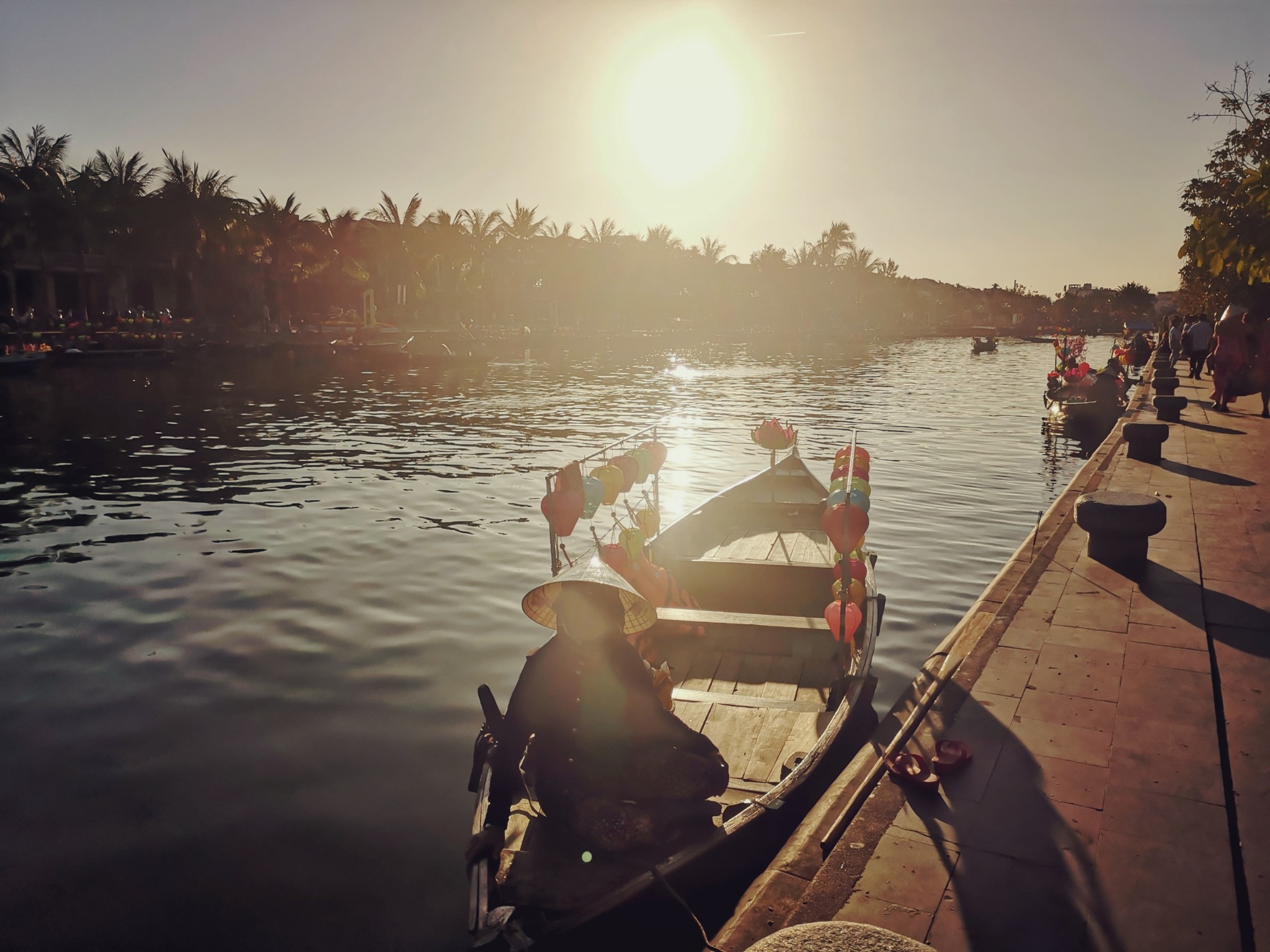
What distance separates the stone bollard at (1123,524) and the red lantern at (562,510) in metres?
5.84

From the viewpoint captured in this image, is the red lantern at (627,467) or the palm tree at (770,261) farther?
the palm tree at (770,261)

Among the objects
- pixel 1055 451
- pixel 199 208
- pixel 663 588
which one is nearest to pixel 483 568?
pixel 663 588

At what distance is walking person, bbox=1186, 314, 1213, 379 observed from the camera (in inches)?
1321

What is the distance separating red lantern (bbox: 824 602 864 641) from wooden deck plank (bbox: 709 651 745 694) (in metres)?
0.90

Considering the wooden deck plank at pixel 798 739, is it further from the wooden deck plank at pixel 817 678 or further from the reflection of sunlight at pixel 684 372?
the reflection of sunlight at pixel 684 372

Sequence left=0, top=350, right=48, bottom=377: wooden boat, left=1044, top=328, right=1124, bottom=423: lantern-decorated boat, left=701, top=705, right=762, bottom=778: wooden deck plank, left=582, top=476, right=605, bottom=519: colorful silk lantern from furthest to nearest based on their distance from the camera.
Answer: left=0, top=350, right=48, bottom=377: wooden boat → left=1044, top=328, right=1124, bottom=423: lantern-decorated boat → left=582, top=476, right=605, bottom=519: colorful silk lantern → left=701, top=705, right=762, bottom=778: wooden deck plank

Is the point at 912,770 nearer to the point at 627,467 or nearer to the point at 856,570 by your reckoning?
the point at 856,570

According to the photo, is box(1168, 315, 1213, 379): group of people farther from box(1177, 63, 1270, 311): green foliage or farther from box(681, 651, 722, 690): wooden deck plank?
box(681, 651, 722, 690): wooden deck plank

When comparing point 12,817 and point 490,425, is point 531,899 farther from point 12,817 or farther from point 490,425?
point 490,425

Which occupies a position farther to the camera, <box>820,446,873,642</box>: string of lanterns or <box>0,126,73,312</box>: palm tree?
<box>0,126,73,312</box>: palm tree

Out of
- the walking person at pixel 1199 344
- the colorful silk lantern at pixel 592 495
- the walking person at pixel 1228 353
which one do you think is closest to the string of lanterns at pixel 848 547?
the colorful silk lantern at pixel 592 495

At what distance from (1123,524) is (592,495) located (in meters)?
5.79

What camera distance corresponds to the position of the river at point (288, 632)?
604 centimetres

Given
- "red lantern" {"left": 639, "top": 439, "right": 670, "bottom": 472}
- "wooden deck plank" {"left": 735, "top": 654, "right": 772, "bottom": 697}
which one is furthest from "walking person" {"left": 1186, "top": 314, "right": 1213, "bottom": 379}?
"wooden deck plank" {"left": 735, "top": 654, "right": 772, "bottom": 697}
